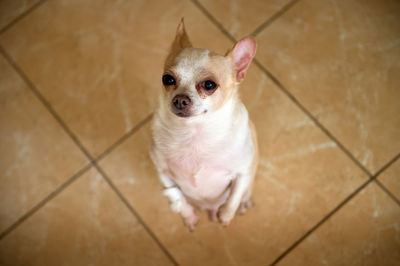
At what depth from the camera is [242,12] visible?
2436 mm

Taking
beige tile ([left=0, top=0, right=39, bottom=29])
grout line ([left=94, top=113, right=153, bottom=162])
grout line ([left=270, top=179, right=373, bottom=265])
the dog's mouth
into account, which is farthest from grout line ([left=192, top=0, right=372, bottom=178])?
beige tile ([left=0, top=0, right=39, bottom=29])

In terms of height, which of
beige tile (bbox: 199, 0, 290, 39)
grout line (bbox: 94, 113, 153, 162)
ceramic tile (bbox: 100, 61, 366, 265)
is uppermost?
beige tile (bbox: 199, 0, 290, 39)

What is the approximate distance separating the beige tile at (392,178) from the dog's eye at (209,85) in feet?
4.52

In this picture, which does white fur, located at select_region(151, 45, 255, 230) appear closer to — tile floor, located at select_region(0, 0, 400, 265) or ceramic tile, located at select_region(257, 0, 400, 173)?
tile floor, located at select_region(0, 0, 400, 265)

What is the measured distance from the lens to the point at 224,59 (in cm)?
151

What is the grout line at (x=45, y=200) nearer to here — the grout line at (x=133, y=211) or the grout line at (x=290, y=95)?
the grout line at (x=133, y=211)

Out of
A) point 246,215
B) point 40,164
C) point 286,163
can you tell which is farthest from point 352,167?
point 40,164

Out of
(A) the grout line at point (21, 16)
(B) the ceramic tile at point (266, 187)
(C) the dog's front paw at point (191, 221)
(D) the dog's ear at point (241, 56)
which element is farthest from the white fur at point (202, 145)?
(A) the grout line at point (21, 16)

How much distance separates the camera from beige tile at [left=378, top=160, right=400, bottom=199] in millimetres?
2154

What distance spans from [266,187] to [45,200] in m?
1.43

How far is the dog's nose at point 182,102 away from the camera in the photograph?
1.39 meters

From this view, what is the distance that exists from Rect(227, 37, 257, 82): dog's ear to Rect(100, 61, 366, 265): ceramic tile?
0.76 meters

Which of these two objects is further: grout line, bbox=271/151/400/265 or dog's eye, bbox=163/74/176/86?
grout line, bbox=271/151/400/265

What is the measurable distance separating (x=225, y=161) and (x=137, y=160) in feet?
2.75
